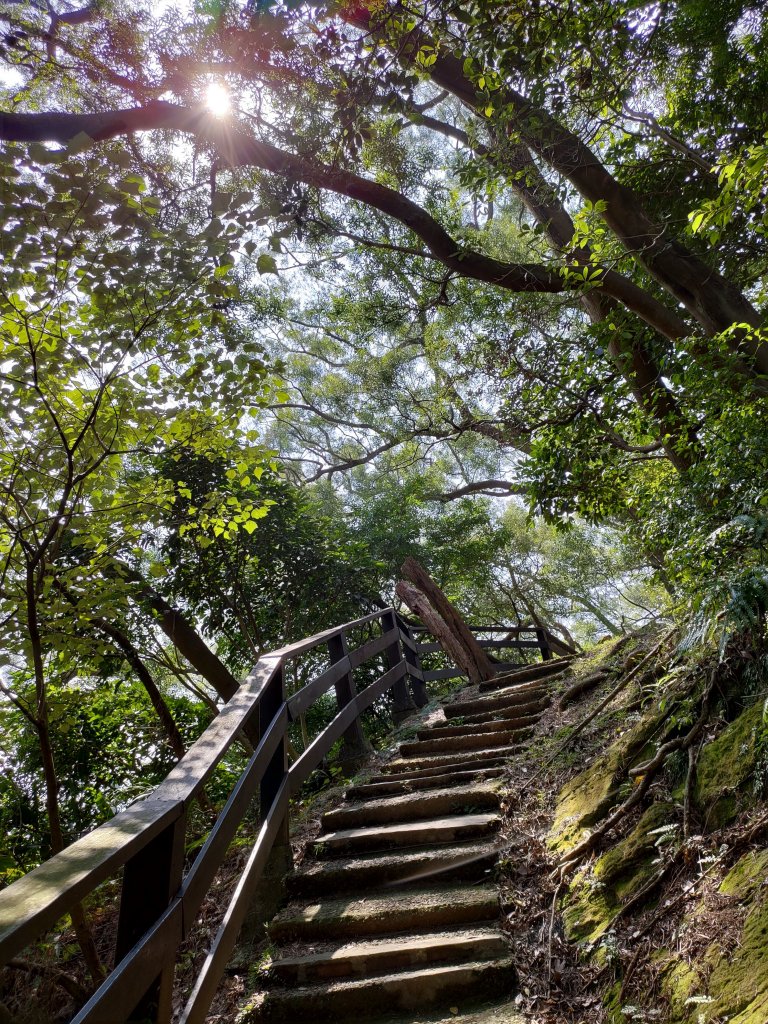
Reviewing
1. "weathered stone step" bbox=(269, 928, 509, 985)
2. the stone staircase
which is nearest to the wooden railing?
the stone staircase

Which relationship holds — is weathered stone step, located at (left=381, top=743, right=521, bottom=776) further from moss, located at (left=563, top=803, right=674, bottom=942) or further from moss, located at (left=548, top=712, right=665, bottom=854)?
moss, located at (left=563, top=803, right=674, bottom=942)

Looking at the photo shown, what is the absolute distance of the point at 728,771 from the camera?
8.98 ft

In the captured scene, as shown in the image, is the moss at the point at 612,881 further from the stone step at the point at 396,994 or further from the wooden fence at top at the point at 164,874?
the wooden fence at top at the point at 164,874

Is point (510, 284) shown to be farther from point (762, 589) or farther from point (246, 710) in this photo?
point (246, 710)

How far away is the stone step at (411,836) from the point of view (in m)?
3.93

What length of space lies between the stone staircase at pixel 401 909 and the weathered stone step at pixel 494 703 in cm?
131

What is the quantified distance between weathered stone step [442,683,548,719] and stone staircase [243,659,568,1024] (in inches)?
51.7

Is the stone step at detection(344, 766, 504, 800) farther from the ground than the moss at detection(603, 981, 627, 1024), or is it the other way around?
the stone step at detection(344, 766, 504, 800)

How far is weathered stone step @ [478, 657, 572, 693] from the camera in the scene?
753 cm

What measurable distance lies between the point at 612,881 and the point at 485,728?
305 cm

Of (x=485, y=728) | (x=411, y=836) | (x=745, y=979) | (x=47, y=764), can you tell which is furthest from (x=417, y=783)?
(x=745, y=979)

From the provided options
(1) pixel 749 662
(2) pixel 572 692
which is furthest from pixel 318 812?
(1) pixel 749 662

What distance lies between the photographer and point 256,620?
8.60 meters

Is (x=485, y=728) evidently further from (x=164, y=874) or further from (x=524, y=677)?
(x=164, y=874)
